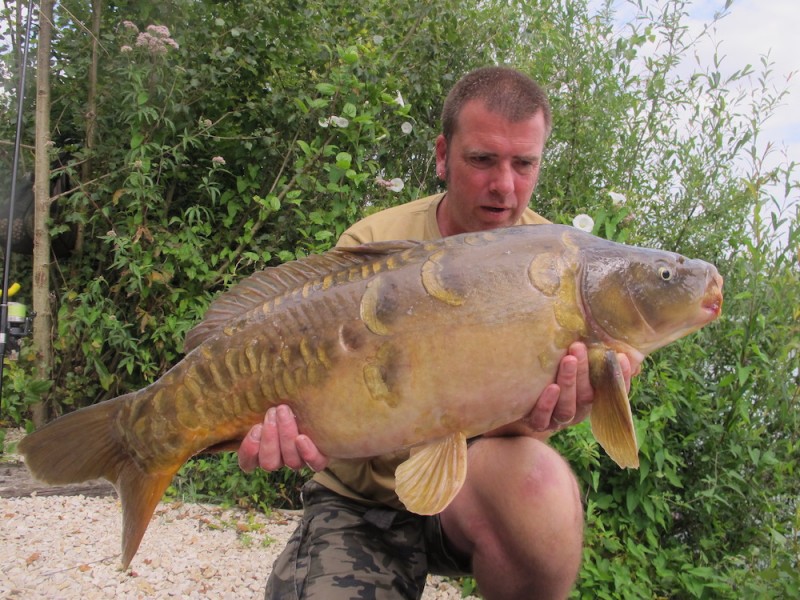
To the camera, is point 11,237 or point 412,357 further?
point 11,237

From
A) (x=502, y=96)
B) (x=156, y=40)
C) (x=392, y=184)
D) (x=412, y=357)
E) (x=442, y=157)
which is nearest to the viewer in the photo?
(x=412, y=357)

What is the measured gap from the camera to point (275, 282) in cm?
149

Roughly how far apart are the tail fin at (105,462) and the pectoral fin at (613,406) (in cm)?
89

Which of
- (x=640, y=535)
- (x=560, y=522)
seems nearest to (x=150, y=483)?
(x=560, y=522)

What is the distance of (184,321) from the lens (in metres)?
3.17

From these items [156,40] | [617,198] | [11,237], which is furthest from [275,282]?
[11,237]

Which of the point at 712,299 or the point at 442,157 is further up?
the point at 442,157

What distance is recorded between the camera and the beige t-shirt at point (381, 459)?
1794 millimetres

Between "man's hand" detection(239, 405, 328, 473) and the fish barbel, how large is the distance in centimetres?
2

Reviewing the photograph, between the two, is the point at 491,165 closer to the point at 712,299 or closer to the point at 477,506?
the point at 712,299

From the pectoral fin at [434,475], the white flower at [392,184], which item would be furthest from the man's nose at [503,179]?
the white flower at [392,184]

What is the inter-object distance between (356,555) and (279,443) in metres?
0.49

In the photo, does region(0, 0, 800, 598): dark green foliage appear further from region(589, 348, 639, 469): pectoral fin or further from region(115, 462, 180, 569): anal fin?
region(115, 462, 180, 569): anal fin

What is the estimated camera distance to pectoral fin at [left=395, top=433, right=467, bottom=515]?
4.27ft
